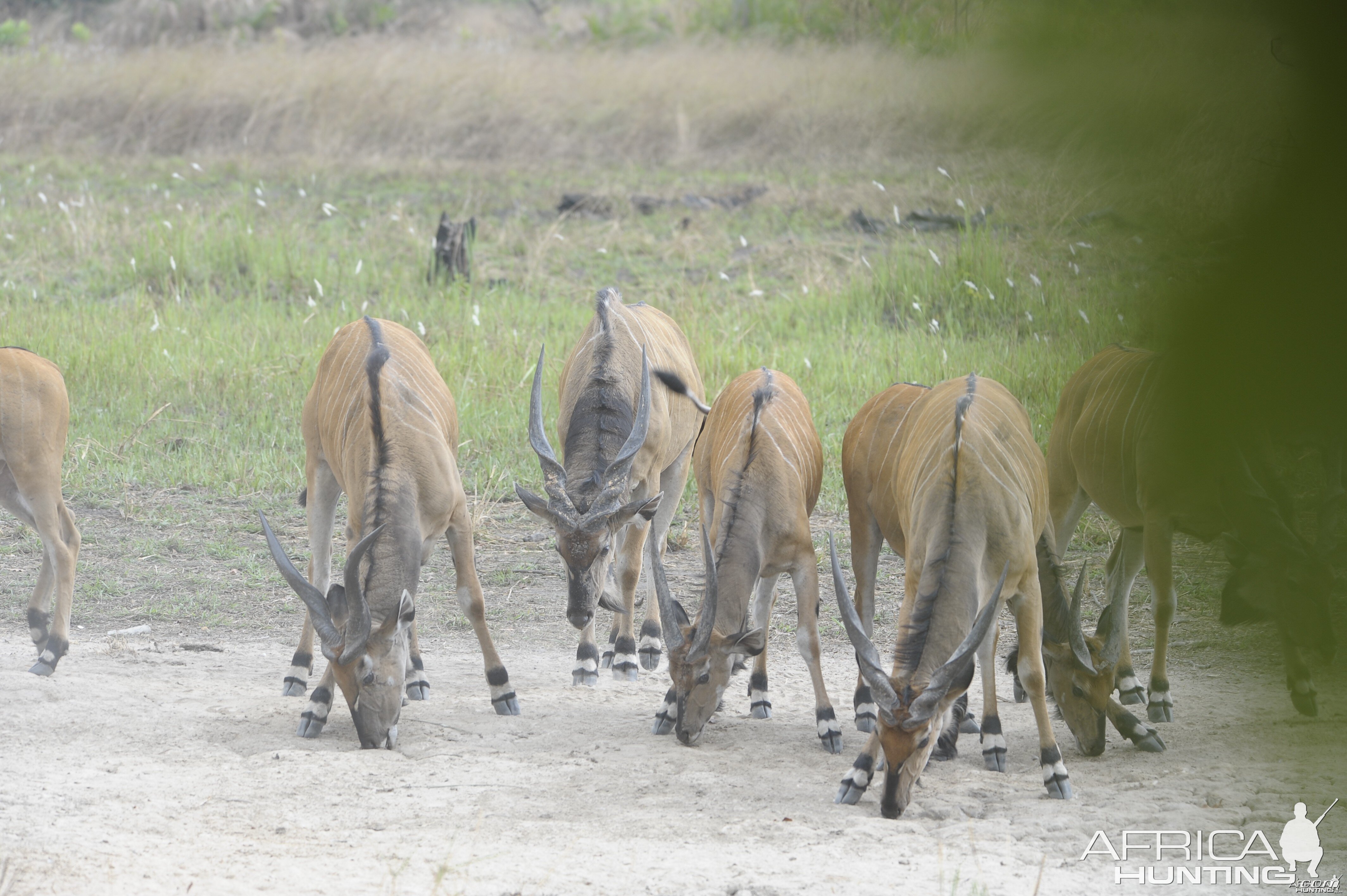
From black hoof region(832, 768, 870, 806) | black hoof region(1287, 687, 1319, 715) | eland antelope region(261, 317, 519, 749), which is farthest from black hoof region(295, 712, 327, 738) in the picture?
black hoof region(1287, 687, 1319, 715)

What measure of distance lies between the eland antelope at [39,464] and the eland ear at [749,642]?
299cm

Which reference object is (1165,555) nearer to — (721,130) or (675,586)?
(675,586)

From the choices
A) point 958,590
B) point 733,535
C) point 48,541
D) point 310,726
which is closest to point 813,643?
point 733,535

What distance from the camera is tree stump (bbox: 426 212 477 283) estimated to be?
12.1 metres

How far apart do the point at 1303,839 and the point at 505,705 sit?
4.75 metres

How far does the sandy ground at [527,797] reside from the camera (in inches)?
145

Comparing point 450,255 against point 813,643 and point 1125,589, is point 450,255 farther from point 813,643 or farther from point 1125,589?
point 1125,589

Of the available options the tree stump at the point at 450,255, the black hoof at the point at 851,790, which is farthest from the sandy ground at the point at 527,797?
the tree stump at the point at 450,255

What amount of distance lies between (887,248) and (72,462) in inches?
297

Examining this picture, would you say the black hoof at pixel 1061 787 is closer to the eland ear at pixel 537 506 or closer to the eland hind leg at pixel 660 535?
the eland hind leg at pixel 660 535

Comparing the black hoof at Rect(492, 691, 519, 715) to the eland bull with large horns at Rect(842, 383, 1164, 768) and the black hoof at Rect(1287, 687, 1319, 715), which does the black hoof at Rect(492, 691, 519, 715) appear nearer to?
the eland bull with large horns at Rect(842, 383, 1164, 768)

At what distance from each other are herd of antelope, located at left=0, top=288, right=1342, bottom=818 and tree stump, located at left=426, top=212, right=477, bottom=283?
5409mm

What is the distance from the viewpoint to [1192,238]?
0.72m

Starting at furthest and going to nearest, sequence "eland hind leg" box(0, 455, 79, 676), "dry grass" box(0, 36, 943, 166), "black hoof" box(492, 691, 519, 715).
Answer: "dry grass" box(0, 36, 943, 166)
"eland hind leg" box(0, 455, 79, 676)
"black hoof" box(492, 691, 519, 715)
